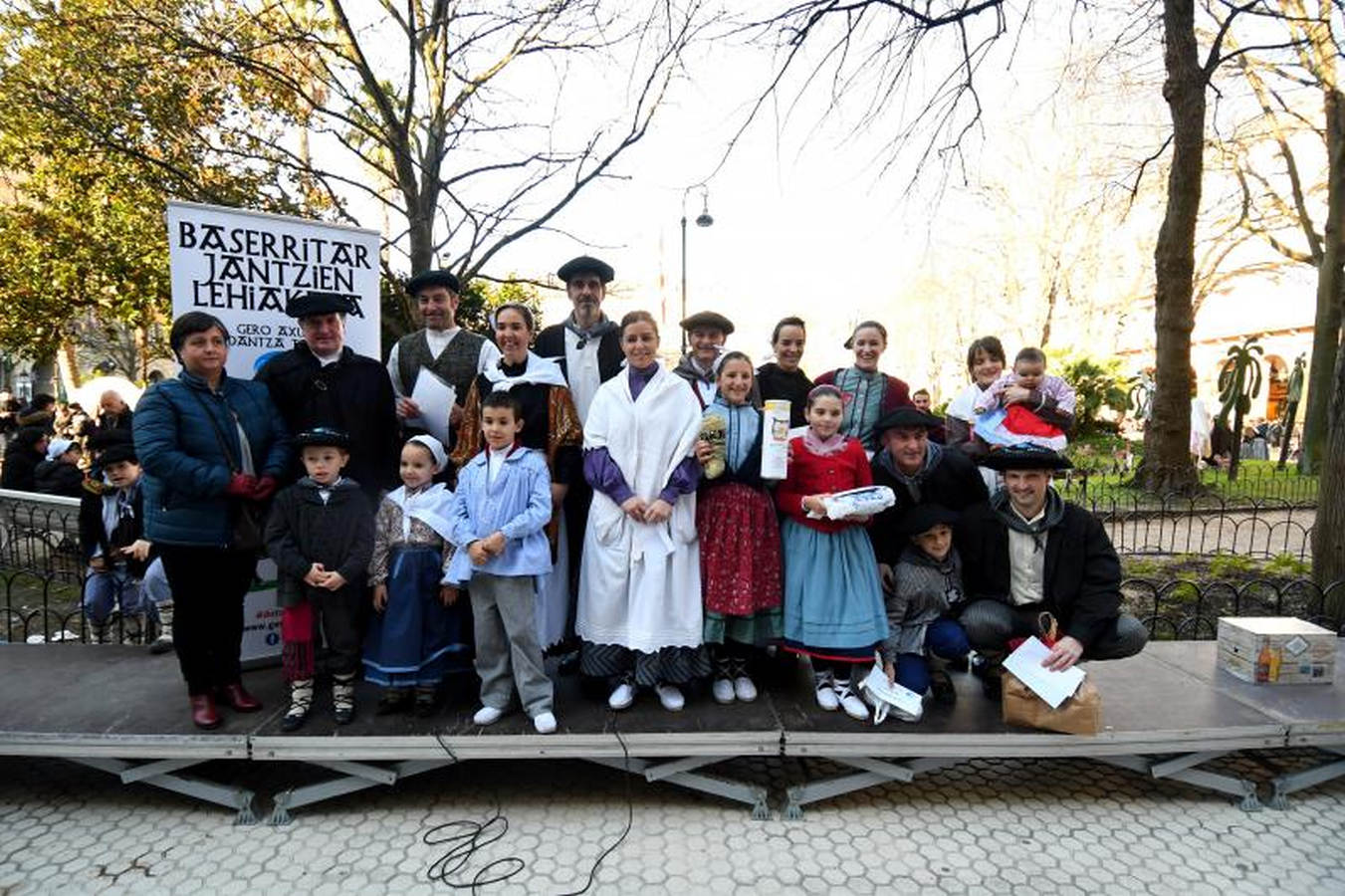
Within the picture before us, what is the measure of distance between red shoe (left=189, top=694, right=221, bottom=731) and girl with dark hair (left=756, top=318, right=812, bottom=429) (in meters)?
3.29

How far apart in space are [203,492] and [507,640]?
1555 millimetres

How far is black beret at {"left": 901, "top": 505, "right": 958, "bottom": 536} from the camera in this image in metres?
3.64

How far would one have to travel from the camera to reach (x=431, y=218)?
897 cm

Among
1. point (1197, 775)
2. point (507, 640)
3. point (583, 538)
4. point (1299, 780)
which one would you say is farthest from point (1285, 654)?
point (507, 640)

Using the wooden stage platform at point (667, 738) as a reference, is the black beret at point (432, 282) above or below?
above

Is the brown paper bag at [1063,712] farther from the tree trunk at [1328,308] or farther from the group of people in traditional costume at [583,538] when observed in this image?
the tree trunk at [1328,308]

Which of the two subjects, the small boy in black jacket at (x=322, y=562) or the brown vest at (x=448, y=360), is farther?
the brown vest at (x=448, y=360)

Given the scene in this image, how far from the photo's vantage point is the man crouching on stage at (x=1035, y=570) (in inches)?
139

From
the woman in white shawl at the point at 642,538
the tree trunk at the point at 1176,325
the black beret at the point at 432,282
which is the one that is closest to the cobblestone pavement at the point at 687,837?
the woman in white shawl at the point at 642,538

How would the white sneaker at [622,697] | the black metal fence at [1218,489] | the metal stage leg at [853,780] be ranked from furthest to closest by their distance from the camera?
1. the black metal fence at [1218,489]
2. the white sneaker at [622,697]
3. the metal stage leg at [853,780]

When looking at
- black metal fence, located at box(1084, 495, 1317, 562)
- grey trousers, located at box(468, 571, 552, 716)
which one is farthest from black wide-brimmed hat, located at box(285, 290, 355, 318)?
black metal fence, located at box(1084, 495, 1317, 562)

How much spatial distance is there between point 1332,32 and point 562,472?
612 centimetres

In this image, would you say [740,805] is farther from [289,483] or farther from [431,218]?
[431,218]

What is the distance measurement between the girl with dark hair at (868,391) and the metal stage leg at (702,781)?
77.7 inches
